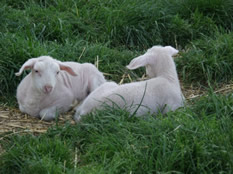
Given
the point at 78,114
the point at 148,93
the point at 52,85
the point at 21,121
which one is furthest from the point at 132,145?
the point at 21,121

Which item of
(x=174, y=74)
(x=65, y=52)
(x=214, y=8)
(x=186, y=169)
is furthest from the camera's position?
(x=214, y=8)

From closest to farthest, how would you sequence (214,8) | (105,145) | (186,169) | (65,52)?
(186,169) < (105,145) < (65,52) < (214,8)

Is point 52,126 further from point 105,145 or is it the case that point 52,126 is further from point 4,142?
point 105,145

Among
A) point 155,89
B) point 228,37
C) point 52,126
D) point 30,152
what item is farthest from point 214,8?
point 30,152

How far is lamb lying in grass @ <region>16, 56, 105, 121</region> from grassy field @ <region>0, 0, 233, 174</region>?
421 mm

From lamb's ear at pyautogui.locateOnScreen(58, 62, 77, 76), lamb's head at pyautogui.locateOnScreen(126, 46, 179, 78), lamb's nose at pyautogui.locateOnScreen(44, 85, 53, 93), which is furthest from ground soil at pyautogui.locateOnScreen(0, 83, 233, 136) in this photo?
lamb's head at pyautogui.locateOnScreen(126, 46, 179, 78)

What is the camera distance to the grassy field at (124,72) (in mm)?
4266

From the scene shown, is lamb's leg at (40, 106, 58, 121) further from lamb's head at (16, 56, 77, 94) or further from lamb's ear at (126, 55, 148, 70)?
lamb's ear at (126, 55, 148, 70)

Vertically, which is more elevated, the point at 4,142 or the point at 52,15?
the point at 52,15

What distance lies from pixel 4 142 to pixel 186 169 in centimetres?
187

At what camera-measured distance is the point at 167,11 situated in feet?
26.3

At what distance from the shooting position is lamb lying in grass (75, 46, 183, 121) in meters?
5.36

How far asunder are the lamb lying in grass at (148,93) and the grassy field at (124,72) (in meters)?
0.18

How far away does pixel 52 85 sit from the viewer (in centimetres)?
546
